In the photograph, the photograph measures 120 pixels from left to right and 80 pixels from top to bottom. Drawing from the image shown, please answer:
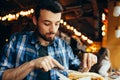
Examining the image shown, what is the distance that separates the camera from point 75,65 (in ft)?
3.42

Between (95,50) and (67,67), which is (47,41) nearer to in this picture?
(67,67)

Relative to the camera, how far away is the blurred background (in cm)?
118

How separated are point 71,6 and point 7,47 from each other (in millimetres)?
444

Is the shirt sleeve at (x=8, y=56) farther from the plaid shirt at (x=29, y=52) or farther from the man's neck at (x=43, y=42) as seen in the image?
the man's neck at (x=43, y=42)

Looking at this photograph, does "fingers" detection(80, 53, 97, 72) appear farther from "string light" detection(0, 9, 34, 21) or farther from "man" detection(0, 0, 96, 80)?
"string light" detection(0, 9, 34, 21)

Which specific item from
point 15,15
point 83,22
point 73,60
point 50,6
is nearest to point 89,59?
point 73,60

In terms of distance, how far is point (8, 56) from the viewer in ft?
3.10

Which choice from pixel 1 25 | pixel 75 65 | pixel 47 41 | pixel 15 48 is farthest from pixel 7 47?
→ pixel 1 25

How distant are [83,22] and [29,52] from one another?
1.24 ft

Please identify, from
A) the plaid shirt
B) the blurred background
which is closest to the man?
the plaid shirt

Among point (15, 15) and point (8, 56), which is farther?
point (15, 15)

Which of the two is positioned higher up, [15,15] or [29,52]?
[15,15]

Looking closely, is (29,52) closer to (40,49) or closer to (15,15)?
(40,49)

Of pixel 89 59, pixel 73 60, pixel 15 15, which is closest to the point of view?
pixel 89 59
